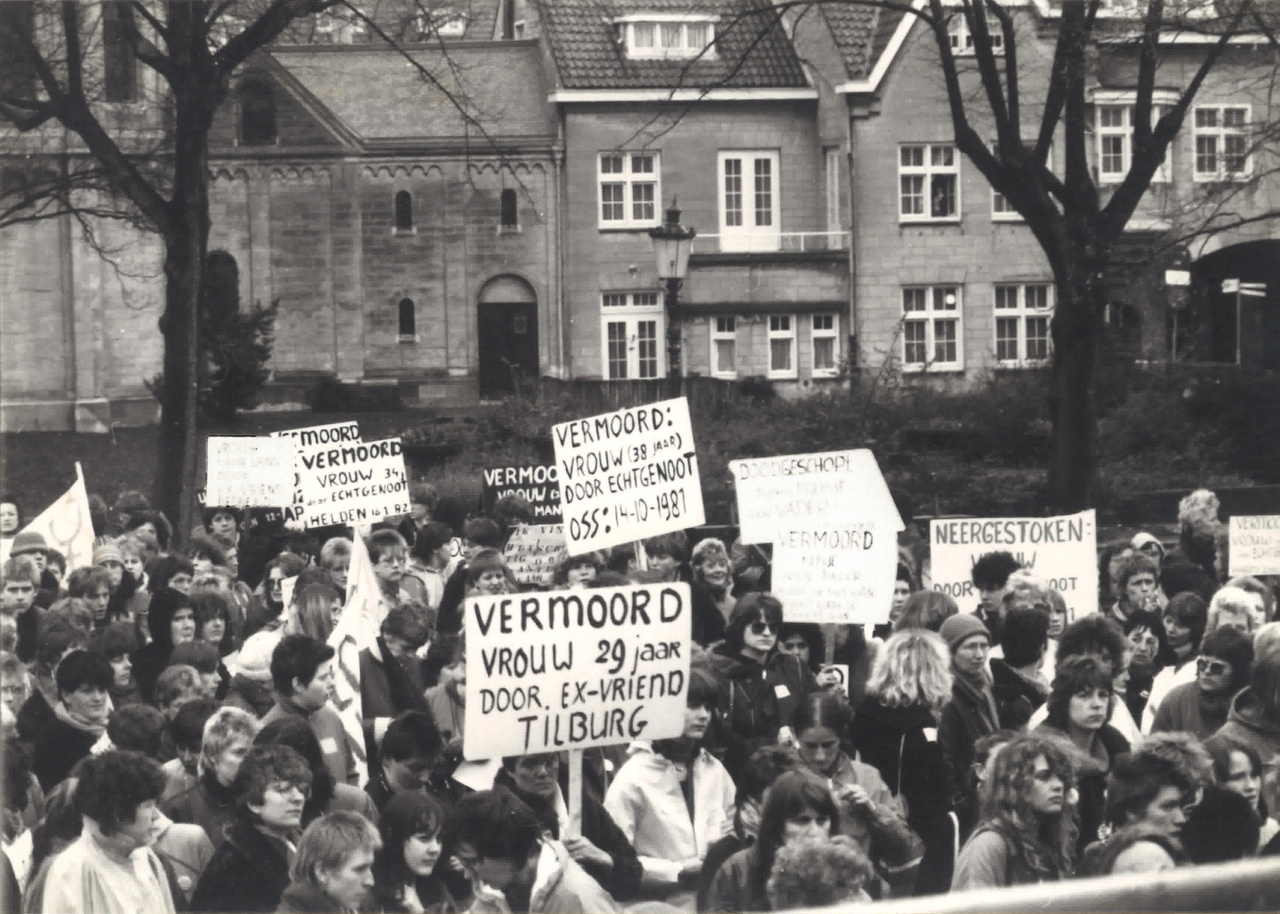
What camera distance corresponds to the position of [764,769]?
20.9 feet

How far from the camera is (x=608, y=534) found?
1109 centimetres

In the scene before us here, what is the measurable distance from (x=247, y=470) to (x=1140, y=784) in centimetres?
1046

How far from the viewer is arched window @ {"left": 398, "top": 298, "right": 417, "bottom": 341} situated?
41250 mm

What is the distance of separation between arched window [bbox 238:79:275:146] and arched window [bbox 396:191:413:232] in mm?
3389

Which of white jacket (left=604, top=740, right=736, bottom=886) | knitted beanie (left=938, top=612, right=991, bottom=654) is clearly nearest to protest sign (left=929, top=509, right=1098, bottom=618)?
knitted beanie (left=938, top=612, right=991, bottom=654)

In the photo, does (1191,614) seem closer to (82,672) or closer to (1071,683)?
(1071,683)

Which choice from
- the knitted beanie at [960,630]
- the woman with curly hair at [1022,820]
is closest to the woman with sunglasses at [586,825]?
the woman with curly hair at [1022,820]

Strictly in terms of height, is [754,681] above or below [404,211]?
below

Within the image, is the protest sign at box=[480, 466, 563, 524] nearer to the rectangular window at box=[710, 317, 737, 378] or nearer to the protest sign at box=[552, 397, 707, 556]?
the protest sign at box=[552, 397, 707, 556]

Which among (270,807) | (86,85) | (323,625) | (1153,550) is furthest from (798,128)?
(270,807)

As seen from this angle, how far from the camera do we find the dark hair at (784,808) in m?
5.77

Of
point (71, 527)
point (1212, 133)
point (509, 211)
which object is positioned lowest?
point (71, 527)

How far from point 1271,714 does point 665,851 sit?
221 centimetres

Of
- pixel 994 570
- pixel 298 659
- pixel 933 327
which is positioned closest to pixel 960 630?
pixel 994 570
